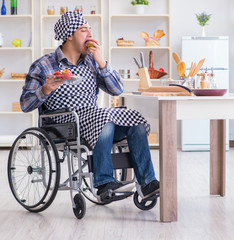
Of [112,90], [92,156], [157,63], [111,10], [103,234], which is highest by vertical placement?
[111,10]

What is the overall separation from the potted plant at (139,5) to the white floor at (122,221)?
324 cm

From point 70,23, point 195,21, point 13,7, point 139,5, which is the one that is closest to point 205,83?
point 70,23

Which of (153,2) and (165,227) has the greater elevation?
(153,2)

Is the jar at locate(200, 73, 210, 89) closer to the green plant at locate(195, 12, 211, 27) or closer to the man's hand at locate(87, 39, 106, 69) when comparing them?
the man's hand at locate(87, 39, 106, 69)

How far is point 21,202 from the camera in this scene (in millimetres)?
2666

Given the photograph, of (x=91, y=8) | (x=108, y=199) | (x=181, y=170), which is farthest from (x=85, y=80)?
(x=91, y=8)

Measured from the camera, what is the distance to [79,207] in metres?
2.49

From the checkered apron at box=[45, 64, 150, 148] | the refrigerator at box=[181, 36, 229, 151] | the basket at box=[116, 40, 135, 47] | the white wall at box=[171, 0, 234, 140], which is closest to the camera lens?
the checkered apron at box=[45, 64, 150, 148]

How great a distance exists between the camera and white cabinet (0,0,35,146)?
620cm

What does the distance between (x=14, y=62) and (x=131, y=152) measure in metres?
4.08

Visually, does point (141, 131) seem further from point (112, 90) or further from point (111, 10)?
point (111, 10)

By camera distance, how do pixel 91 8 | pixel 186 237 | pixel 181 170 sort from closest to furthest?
1. pixel 186 237
2. pixel 181 170
3. pixel 91 8

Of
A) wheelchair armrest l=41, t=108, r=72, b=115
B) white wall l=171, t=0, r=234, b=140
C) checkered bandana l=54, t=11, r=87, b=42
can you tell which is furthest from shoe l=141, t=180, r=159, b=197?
white wall l=171, t=0, r=234, b=140

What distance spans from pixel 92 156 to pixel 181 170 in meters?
1.89
